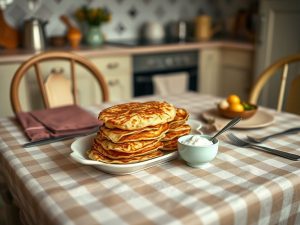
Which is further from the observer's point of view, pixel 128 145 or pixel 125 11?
pixel 125 11

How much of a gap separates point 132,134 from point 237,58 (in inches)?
98.2

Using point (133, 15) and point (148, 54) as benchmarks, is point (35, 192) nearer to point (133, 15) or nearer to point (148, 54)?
point (148, 54)

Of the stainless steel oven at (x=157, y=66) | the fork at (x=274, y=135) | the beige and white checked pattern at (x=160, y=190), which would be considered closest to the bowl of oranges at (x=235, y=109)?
the fork at (x=274, y=135)

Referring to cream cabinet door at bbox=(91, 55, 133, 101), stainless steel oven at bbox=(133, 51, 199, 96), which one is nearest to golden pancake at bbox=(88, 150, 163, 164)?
cream cabinet door at bbox=(91, 55, 133, 101)

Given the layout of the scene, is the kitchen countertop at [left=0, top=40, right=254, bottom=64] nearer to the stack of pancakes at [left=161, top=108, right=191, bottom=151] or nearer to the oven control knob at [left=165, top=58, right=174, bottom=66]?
the oven control knob at [left=165, top=58, right=174, bottom=66]

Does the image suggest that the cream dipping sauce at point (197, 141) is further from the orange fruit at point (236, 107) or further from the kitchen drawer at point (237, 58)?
the kitchen drawer at point (237, 58)

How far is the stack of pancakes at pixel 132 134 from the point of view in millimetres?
815

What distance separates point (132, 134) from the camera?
82 cm

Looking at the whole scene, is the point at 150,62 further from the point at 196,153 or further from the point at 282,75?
the point at 196,153

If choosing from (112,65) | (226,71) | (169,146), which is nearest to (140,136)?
(169,146)

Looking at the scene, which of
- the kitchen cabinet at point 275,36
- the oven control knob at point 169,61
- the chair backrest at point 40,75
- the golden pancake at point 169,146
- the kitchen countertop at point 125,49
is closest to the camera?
the golden pancake at point 169,146

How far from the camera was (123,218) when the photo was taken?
2.12ft

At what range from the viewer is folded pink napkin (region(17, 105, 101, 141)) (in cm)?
108

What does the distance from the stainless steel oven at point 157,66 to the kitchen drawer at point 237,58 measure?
1.04ft
